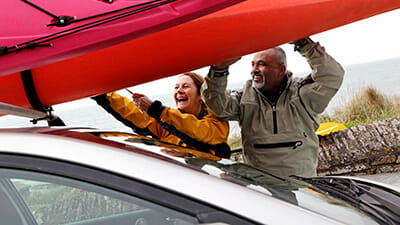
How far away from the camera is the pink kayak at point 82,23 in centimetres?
182

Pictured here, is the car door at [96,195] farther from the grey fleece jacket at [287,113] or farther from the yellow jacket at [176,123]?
the grey fleece jacket at [287,113]

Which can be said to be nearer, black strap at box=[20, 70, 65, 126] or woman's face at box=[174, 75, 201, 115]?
black strap at box=[20, 70, 65, 126]

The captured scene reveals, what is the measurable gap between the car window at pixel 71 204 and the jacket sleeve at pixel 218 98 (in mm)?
1468

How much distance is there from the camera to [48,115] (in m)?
2.22

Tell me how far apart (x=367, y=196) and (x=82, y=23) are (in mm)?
1280

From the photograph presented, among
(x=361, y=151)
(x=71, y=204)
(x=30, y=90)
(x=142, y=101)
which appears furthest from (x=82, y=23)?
(x=361, y=151)

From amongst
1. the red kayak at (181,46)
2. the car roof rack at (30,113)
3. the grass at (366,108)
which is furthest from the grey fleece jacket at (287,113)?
the grass at (366,108)

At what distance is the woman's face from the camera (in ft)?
10.2

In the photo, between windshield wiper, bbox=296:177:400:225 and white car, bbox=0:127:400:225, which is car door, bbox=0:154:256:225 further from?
windshield wiper, bbox=296:177:400:225

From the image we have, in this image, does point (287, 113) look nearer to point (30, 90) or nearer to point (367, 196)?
point (367, 196)

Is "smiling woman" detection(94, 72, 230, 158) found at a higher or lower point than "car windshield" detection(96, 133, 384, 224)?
higher

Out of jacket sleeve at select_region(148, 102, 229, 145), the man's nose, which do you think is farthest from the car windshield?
the man's nose

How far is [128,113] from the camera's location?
2984 millimetres

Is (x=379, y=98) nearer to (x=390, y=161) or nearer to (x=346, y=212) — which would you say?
(x=390, y=161)
